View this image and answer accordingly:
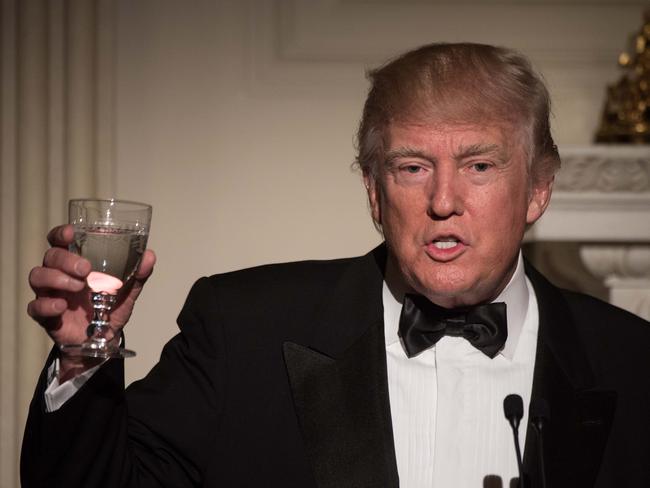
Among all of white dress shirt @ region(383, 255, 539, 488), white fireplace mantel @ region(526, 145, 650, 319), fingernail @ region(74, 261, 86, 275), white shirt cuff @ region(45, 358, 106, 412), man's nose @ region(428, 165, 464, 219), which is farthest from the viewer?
white fireplace mantel @ region(526, 145, 650, 319)

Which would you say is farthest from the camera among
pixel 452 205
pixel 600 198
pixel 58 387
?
pixel 600 198

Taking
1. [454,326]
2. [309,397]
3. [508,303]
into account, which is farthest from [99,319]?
[508,303]

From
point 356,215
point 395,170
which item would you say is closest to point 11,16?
point 356,215

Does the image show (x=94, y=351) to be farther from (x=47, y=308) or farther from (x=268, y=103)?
(x=268, y=103)

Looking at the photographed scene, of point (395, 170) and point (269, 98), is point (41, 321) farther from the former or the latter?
point (269, 98)

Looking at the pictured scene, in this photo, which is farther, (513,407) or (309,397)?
(309,397)

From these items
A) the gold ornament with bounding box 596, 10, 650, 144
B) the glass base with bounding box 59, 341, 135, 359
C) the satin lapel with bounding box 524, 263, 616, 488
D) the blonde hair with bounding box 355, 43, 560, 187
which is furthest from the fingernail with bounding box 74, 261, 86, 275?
the gold ornament with bounding box 596, 10, 650, 144

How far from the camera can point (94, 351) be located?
164 cm

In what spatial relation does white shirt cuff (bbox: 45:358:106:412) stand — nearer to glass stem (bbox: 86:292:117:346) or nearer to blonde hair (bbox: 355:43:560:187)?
glass stem (bbox: 86:292:117:346)

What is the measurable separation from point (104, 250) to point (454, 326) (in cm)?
75

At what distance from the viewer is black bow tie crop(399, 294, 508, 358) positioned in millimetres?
2113

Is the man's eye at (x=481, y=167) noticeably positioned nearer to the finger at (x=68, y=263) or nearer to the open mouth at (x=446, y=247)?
the open mouth at (x=446, y=247)

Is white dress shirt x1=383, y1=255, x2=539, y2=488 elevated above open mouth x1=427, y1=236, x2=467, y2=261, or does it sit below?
below

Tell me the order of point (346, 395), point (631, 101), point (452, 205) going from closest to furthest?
point (452, 205)
point (346, 395)
point (631, 101)
